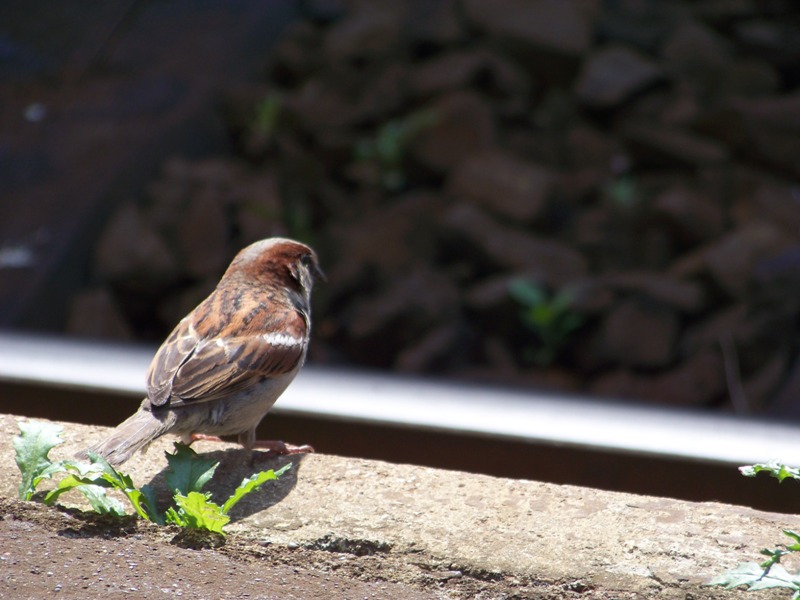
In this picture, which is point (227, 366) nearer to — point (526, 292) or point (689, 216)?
point (526, 292)

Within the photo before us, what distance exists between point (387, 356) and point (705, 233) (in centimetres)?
171

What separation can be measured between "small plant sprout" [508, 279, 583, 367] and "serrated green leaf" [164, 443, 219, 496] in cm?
271

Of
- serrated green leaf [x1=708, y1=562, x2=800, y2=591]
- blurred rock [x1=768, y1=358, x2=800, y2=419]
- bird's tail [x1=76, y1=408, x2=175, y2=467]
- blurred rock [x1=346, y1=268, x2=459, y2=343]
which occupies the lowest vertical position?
serrated green leaf [x1=708, y1=562, x2=800, y2=591]

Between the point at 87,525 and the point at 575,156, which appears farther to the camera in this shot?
the point at 575,156

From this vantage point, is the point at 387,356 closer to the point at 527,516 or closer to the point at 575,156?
the point at 575,156

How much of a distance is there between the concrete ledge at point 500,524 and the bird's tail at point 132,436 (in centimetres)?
10

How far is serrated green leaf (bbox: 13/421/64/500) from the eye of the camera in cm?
254

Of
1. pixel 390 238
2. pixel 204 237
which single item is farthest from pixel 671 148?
pixel 204 237

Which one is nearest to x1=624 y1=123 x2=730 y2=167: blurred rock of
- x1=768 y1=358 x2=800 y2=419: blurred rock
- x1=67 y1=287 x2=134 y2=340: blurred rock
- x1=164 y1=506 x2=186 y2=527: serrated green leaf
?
x1=768 y1=358 x2=800 y2=419: blurred rock

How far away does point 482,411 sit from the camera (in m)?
3.70

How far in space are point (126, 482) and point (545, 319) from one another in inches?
115

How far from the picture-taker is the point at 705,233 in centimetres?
561

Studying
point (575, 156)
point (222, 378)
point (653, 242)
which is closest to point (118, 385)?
point (222, 378)

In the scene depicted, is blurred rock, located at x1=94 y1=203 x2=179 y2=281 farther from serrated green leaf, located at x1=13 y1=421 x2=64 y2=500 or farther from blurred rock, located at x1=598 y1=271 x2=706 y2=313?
serrated green leaf, located at x1=13 y1=421 x2=64 y2=500
